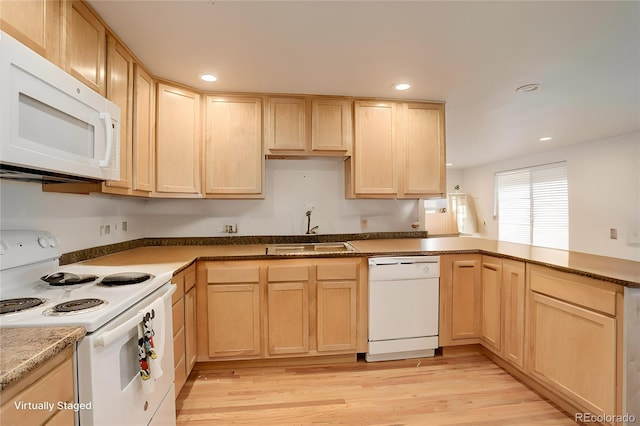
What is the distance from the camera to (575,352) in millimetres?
1689

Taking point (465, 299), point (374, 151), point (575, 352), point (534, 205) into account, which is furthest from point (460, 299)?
point (534, 205)

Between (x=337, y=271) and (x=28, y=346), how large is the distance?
182cm

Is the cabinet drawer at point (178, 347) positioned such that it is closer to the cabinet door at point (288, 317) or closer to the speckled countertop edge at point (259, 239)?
the cabinet door at point (288, 317)

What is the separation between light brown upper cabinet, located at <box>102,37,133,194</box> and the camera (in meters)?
1.74

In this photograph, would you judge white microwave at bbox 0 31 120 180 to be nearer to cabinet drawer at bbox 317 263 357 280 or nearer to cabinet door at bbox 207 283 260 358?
cabinet door at bbox 207 283 260 358

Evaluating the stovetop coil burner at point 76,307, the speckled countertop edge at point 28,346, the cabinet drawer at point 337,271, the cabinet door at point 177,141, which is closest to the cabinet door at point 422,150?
the cabinet drawer at point 337,271

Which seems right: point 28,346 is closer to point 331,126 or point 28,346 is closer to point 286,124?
point 286,124

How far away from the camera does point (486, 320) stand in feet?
8.04

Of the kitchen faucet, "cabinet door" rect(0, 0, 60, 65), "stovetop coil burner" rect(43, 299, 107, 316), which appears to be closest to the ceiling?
"cabinet door" rect(0, 0, 60, 65)

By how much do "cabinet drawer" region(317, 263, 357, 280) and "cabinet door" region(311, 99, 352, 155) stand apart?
1028 mm

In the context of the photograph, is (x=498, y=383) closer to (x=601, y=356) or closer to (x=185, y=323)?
(x=601, y=356)

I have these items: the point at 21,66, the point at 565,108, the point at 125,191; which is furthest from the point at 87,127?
the point at 565,108

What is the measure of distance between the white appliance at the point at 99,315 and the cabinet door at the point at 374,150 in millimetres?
1790

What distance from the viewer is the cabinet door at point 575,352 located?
152 centimetres
